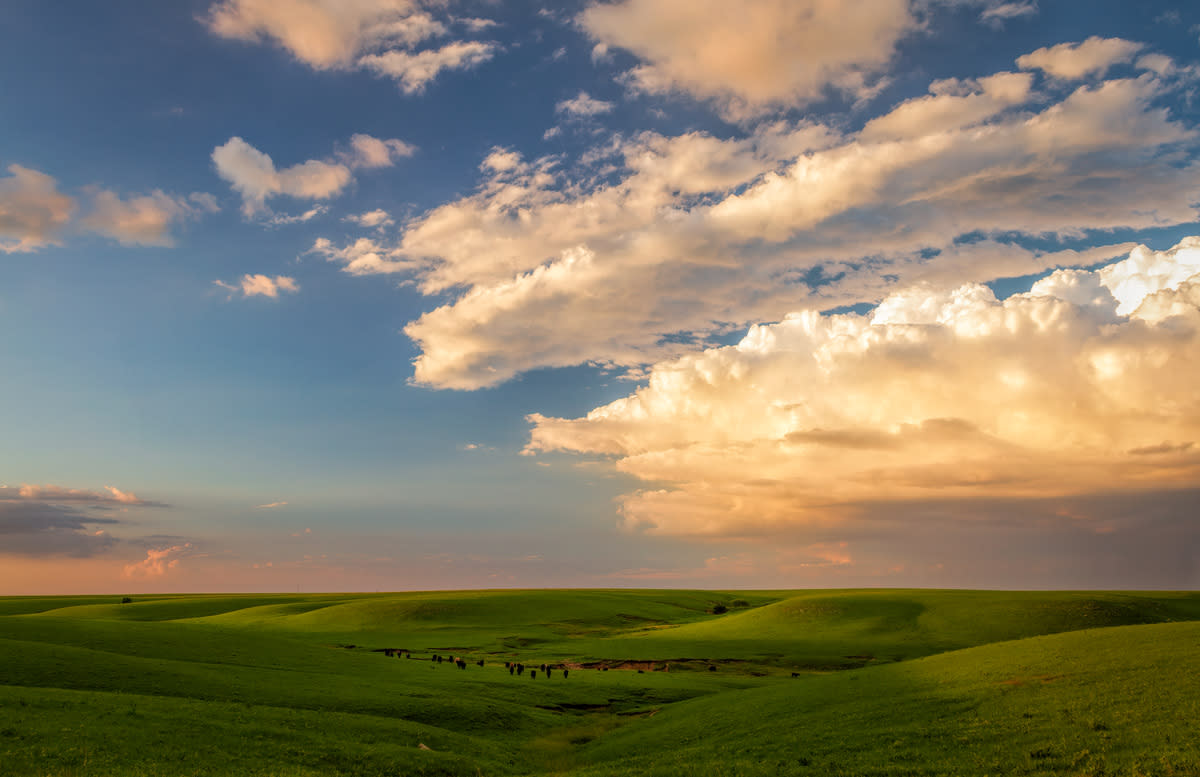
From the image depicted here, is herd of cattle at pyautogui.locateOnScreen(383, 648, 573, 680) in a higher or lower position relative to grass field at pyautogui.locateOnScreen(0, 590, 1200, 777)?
lower

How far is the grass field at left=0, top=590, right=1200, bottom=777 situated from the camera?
2912cm

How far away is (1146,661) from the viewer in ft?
134

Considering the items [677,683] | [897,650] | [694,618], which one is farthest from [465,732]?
[694,618]

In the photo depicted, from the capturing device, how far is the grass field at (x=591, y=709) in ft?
95.6

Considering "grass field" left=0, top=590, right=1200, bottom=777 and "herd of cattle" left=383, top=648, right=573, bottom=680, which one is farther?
"herd of cattle" left=383, top=648, right=573, bottom=680

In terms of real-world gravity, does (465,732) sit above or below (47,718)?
below

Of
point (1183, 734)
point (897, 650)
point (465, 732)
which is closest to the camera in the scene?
point (1183, 734)

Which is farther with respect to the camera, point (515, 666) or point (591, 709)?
point (515, 666)

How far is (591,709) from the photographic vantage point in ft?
191

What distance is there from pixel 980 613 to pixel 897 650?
30.8 metres

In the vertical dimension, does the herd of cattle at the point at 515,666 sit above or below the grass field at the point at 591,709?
below

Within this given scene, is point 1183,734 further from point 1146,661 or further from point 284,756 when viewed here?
point 284,756

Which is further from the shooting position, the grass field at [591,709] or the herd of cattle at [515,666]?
the herd of cattle at [515,666]

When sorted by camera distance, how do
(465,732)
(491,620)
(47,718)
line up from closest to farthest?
(47,718) → (465,732) → (491,620)
